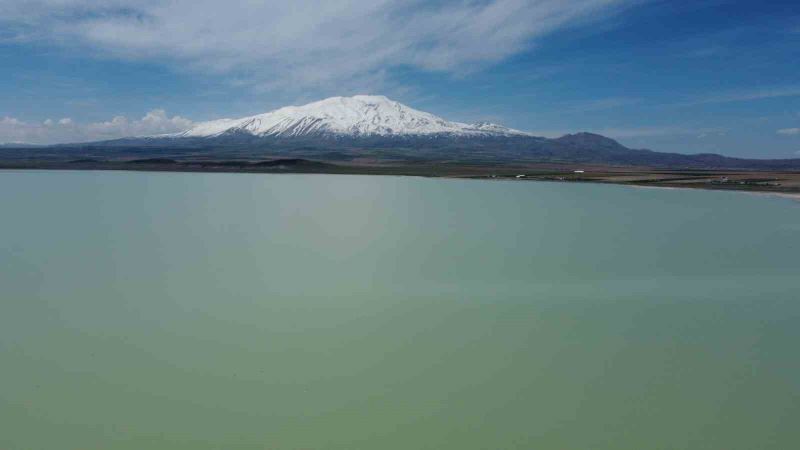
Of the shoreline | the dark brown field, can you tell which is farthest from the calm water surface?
the dark brown field

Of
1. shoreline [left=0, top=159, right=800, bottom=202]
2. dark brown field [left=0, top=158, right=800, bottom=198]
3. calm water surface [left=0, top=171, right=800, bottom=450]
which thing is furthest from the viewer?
dark brown field [left=0, top=158, right=800, bottom=198]

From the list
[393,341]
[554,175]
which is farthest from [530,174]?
[393,341]

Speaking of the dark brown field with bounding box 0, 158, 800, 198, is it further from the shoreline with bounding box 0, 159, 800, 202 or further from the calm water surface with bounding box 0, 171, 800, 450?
the calm water surface with bounding box 0, 171, 800, 450

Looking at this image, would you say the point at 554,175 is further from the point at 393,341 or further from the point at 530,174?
the point at 393,341

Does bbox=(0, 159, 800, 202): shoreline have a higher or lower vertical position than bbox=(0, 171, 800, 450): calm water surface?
higher

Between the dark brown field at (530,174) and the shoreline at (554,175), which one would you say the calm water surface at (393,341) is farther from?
the dark brown field at (530,174)

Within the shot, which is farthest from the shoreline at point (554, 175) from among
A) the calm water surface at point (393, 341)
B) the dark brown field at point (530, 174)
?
the calm water surface at point (393, 341)

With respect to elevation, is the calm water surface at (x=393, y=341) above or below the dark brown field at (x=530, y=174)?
below

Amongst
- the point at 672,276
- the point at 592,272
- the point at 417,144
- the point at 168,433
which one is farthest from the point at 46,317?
the point at 417,144

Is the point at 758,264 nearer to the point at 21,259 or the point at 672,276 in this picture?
the point at 672,276

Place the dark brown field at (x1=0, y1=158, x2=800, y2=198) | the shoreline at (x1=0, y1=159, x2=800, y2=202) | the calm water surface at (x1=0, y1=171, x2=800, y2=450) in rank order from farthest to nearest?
the dark brown field at (x1=0, y1=158, x2=800, y2=198), the shoreline at (x1=0, y1=159, x2=800, y2=202), the calm water surface at (x1=0, y1=171, x2=800, y2=450)
